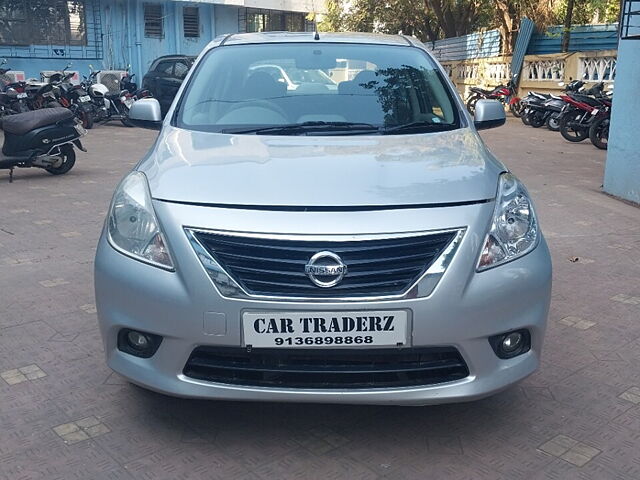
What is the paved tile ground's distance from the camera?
2.50 meters

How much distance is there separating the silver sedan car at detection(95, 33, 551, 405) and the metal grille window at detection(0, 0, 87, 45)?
18263 mm

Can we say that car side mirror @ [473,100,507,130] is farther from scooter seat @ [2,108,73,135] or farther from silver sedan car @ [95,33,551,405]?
scooter seat @ [2,108,73,135]

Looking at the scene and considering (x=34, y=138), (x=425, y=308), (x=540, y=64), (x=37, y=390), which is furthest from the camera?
(x=540, y=64)

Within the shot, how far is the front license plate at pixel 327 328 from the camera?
7.54ft

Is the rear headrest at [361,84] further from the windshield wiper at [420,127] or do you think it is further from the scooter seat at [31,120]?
the scooter seat at [31,120]

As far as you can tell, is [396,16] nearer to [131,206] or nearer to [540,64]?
[540,64]

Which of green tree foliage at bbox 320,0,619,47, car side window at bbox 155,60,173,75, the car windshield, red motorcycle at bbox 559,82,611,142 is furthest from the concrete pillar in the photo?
car side window at bbox 155,60,173,75

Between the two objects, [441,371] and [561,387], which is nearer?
[441,371]

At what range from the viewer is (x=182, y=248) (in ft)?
7.79

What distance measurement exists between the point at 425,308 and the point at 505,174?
86 centimetres

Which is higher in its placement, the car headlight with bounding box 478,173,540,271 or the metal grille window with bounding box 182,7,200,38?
the metal grille window with bounding box 182,7,200,38

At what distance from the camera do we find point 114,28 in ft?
68.3

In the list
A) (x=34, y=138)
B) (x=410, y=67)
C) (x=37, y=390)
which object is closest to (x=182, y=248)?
(x=37, y=390)

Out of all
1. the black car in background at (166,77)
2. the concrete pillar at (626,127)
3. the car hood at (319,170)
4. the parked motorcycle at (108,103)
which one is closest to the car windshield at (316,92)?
the car hood at (319,170)
